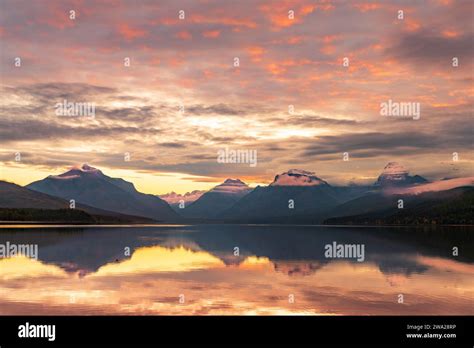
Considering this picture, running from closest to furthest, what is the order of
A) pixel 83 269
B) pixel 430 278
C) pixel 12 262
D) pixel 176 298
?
1. pixel 176 298
2. pixel 430 278
3. pixel 83 269
4. pixel 12 262

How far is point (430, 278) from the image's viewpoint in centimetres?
5450

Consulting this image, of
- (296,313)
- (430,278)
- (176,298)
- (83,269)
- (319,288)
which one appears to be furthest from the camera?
(83,269)

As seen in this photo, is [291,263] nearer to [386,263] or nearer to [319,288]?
[386,263]

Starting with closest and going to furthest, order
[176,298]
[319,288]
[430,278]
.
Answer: [176,298]
[319,288]
[430,278]

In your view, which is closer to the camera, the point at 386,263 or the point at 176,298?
the point at 176,298

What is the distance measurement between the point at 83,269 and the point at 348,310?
35548 mm

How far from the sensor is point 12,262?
222 feet
